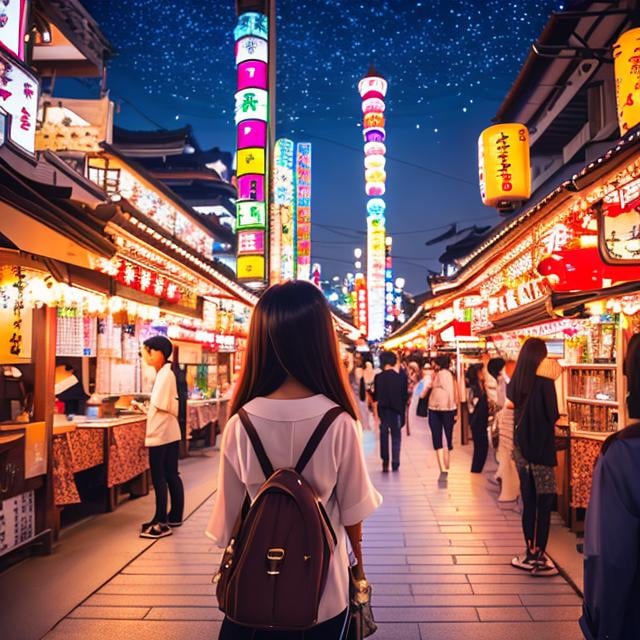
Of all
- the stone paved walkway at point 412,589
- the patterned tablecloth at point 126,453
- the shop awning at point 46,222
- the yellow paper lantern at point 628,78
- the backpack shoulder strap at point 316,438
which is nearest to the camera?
the backpack shoulder strap at point 316,438

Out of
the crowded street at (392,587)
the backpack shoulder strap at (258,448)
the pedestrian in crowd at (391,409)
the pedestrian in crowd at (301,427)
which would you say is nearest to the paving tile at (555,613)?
the crowded street at (392,587)

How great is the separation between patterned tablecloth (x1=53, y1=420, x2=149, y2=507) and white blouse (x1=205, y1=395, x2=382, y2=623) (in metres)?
5.35

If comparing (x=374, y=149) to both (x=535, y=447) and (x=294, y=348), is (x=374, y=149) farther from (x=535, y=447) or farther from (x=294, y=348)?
(x=294, y=348)

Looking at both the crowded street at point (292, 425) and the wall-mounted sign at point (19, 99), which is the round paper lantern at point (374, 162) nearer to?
the crowded street at point (292, 425)

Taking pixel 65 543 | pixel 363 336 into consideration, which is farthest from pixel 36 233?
pixel 363 336

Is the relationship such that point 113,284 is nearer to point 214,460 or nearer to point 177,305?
point 177,305

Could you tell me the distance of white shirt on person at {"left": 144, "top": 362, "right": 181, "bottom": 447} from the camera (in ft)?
23.9

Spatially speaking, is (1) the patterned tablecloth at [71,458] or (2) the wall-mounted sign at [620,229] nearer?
(2) the wall-mounted sign at [620,229]

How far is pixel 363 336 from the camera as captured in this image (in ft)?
165

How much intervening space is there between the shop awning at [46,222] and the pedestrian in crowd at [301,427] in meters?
3.32

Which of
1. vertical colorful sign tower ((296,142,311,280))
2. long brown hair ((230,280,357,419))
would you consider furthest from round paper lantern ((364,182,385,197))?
long brown hair ((230,280,357,419))

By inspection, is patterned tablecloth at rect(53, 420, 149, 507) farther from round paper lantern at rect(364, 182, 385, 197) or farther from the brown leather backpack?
round paper lantern at rect(364, 182, 385, 197)

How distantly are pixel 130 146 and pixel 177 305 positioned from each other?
1905 centimetres

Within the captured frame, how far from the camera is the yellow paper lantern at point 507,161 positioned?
11.5 m
